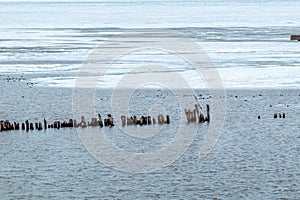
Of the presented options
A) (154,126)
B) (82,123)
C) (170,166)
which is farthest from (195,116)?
(170,166)

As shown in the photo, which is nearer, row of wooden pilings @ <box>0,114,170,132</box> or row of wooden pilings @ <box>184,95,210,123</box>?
row of wooden pilings @ <box>0,114,170,132</box>

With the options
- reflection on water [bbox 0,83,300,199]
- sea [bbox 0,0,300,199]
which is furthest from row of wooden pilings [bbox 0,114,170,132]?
reflection on water [bbox 0,83,300,199]

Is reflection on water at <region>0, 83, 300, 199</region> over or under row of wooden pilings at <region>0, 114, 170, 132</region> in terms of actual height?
under

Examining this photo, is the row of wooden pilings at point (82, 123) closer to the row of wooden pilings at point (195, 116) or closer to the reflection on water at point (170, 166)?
the reflection on water at point (170, 166)

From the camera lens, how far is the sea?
89.4ft

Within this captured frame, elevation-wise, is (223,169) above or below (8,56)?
below

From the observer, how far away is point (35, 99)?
45688 mm

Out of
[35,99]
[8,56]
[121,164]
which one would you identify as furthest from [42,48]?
[121,164]

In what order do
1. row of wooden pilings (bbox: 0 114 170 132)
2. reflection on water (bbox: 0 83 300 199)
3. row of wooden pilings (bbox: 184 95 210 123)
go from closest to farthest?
1. reflection on water (bbox: 0 83 300 199)
2. row of wooden pilings (bbox: 0 114 170 132)
3. row of wooden pilings (bbox: 184 95 210 123)

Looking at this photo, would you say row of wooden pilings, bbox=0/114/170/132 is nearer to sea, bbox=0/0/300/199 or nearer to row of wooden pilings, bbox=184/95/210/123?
sea, bbox=0/0/300/199

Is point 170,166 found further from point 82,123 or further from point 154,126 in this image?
point 82,123

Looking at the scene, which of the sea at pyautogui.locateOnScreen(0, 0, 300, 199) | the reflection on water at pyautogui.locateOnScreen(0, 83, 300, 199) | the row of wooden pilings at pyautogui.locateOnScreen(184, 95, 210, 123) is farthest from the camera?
the row of wooden pilings at pyautogui.locateOnScreen(184, 95, 210, 123)

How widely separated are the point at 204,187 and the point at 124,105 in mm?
16968

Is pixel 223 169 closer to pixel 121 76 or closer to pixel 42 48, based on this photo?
pixel 121 76
